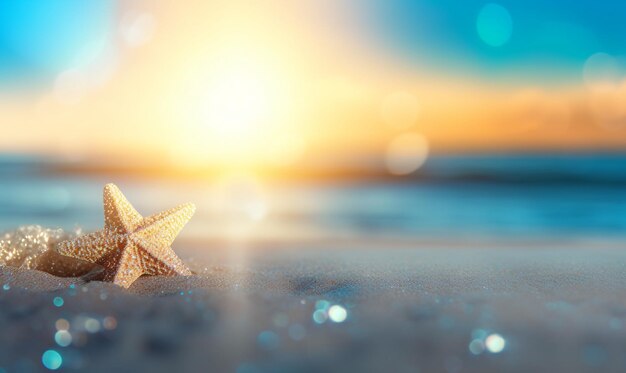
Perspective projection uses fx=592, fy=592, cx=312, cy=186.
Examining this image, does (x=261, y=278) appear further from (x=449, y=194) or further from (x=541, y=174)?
(x=541, y=174)

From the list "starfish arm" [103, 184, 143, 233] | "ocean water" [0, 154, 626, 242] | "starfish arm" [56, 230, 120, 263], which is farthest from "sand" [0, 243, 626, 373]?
"ocean water" [0, 154, 626, 242]

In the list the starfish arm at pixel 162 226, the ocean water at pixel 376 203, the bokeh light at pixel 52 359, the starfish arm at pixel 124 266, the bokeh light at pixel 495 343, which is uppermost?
the ocean water at pixel 376 203

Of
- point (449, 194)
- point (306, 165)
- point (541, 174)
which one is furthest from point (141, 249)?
→ point (306, 165)

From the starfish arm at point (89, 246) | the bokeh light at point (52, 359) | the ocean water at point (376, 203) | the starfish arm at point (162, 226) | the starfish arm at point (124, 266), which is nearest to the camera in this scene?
the bokeh light at point (52, 359)

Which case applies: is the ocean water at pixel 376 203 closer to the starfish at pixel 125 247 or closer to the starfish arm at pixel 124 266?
the starfish at pixel 125 247

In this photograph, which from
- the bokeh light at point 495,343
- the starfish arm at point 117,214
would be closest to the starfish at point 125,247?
the starfish arm at point 117,214

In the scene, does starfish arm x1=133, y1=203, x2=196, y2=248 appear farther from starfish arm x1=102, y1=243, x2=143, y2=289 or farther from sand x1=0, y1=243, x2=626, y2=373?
sand x1=0, y1=243, x2=626, y2=373
